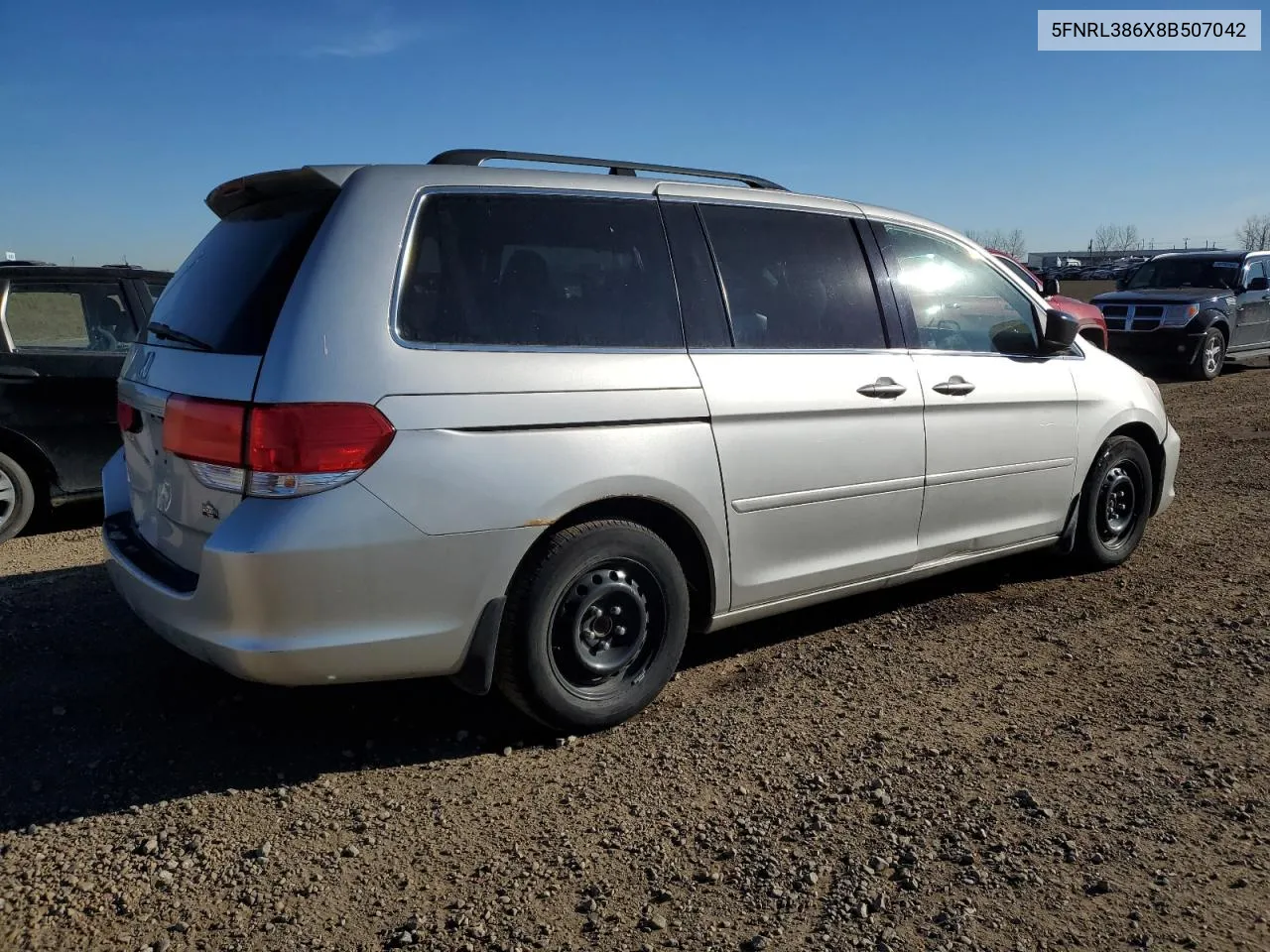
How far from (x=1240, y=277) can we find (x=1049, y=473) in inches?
490

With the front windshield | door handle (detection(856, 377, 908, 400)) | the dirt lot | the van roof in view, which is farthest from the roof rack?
the front windshield

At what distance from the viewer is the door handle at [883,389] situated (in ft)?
13.8

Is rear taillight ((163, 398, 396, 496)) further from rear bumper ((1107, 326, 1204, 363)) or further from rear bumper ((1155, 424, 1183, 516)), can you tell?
rear bumper ((1107, 326, 1204, 363))

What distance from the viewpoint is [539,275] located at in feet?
11.5

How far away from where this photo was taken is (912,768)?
11.1 feet

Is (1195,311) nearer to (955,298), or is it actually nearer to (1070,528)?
(1070,528)

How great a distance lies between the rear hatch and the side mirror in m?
3.37

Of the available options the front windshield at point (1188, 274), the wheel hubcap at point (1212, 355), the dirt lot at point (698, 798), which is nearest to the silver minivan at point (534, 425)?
the dirt lot at point (698, 798)

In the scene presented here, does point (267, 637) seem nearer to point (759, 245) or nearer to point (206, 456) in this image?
A: point (206, 456)

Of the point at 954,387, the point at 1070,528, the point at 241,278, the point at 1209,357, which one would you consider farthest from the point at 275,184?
the point at 1209,357

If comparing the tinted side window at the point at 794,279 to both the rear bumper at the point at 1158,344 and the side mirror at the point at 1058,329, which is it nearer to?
the side mirror at the point at 1058,329

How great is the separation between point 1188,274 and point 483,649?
1545cm

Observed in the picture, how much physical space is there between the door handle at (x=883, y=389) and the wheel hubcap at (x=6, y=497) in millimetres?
5144

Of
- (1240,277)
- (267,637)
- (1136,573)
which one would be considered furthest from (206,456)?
(1240,277)
